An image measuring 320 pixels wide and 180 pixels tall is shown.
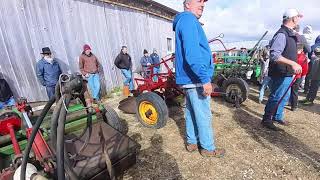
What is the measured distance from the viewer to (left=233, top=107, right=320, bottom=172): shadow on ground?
309cm

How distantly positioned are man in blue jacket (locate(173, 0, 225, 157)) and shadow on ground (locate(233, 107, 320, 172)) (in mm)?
932

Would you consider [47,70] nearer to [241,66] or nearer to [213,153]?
[213,153]

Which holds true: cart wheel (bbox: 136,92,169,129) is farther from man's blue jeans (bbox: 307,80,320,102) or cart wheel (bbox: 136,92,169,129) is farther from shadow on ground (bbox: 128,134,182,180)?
man's blue jeans (bbox: 307,80,320,102)

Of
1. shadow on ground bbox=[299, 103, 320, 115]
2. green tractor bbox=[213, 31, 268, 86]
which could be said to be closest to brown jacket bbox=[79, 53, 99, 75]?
green tractor bbox=[213, 31, 268, 86]

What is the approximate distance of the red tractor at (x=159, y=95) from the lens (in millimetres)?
4179

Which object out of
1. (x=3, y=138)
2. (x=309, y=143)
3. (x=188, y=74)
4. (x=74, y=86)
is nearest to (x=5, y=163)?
(x=3, y=138)

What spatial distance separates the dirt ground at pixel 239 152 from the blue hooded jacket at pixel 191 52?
1118 mm

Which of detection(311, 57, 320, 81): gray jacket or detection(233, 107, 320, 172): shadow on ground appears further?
detection(311, 57, 320, 81): gray jacket

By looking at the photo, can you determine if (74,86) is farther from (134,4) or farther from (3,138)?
(134,4)

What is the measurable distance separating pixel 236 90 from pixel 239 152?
8.45 feet

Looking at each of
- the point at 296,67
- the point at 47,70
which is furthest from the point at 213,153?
the point at 47,70

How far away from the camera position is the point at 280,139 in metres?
3.63

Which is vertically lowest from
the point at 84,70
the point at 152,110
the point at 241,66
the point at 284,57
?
the point at 152,110

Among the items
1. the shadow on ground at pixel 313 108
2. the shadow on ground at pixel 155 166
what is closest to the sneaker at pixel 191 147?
the shadow on ground at pixel 155 166
